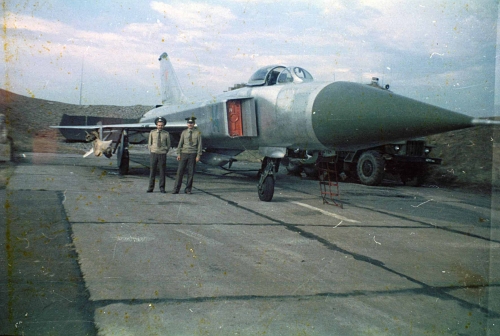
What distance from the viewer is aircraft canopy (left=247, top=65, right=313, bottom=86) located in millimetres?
8453

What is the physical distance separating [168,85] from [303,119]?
39.4ft

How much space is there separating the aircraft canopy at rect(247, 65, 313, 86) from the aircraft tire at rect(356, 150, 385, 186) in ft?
17.1

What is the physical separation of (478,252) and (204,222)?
12.1 ft

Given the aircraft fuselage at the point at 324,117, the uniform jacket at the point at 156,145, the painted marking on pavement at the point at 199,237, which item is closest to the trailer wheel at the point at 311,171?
the aircraft fuselage at the point at 324,117

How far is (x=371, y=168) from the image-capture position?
13.1 metres

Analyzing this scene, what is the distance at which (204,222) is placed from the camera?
20.9ft

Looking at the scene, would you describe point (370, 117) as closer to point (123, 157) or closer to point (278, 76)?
point (278, 76)

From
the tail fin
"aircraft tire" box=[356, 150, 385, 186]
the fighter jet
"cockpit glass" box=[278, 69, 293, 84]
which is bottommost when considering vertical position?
"aircraft tire" box=[356, 150, 385, 186]

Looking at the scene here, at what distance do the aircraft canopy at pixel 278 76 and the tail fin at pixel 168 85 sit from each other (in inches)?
338

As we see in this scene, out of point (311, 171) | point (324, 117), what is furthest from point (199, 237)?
point (311, 171)

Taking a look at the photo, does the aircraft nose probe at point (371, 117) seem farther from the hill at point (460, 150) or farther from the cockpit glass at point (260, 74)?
the hill at point (460, 150)

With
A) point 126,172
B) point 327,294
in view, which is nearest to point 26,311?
point 327,294

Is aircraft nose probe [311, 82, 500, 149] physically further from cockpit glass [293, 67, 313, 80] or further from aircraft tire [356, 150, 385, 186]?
aircraft tire [356, 150, 385, 186]

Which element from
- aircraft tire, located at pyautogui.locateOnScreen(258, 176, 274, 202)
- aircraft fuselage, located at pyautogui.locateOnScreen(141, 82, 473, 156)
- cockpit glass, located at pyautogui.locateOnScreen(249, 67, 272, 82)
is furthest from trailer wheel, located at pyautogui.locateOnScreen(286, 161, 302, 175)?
aircraft tire, located at pyautogui.locateOnScreen(258, 176, 274, 202)
